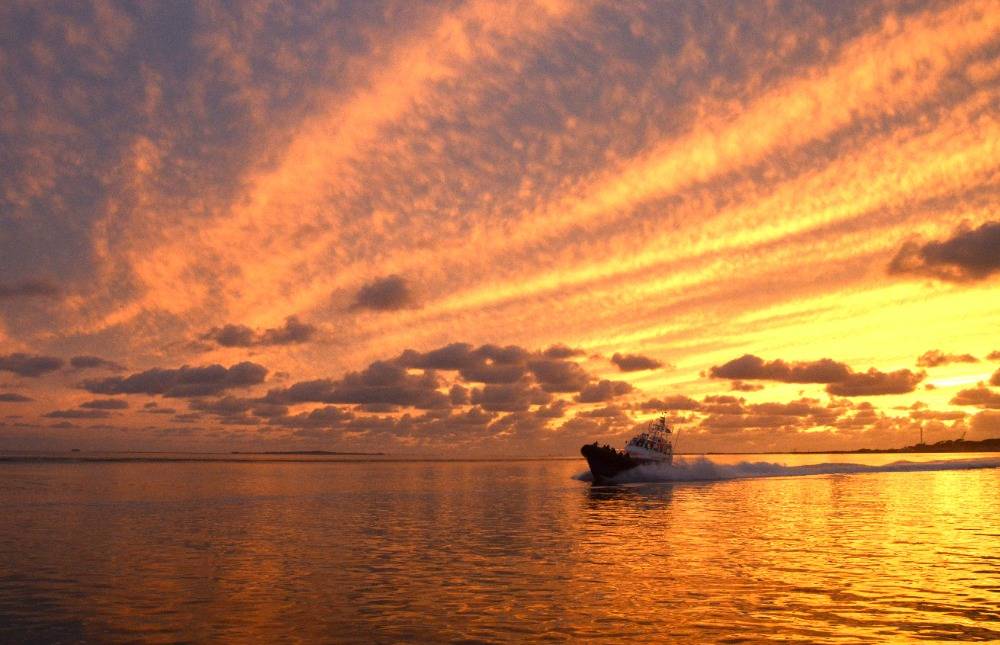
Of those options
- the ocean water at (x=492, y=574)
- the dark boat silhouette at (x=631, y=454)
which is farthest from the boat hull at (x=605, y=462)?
the ocean water at (x=492, y=574)

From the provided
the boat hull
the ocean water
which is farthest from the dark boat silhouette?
the ocean water

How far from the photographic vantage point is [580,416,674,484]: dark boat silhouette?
110562 millimetres

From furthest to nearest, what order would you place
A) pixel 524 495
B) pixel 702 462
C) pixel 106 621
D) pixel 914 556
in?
pixel 702 462, pixel 524 495, pixel 914 556, pixel 106 621

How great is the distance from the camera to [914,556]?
35.3m

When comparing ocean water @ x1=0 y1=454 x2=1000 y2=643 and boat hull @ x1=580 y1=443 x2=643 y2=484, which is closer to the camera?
ocean water @ x1=0 y1=454 x2=1000 y2=643

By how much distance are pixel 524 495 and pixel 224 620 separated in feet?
202

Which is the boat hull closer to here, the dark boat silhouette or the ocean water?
the dark boat silhouette

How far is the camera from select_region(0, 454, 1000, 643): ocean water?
21.6 meters

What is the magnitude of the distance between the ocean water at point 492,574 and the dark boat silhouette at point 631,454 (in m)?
48.3

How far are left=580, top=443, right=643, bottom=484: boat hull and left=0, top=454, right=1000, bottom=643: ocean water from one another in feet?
158

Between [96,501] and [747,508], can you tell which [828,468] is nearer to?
A: [747,508]

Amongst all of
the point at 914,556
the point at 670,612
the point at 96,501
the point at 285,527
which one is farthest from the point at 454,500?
the point at 670,612

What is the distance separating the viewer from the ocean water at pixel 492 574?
21.6 meters

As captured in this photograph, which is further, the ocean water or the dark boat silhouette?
the dark boat silhouette
